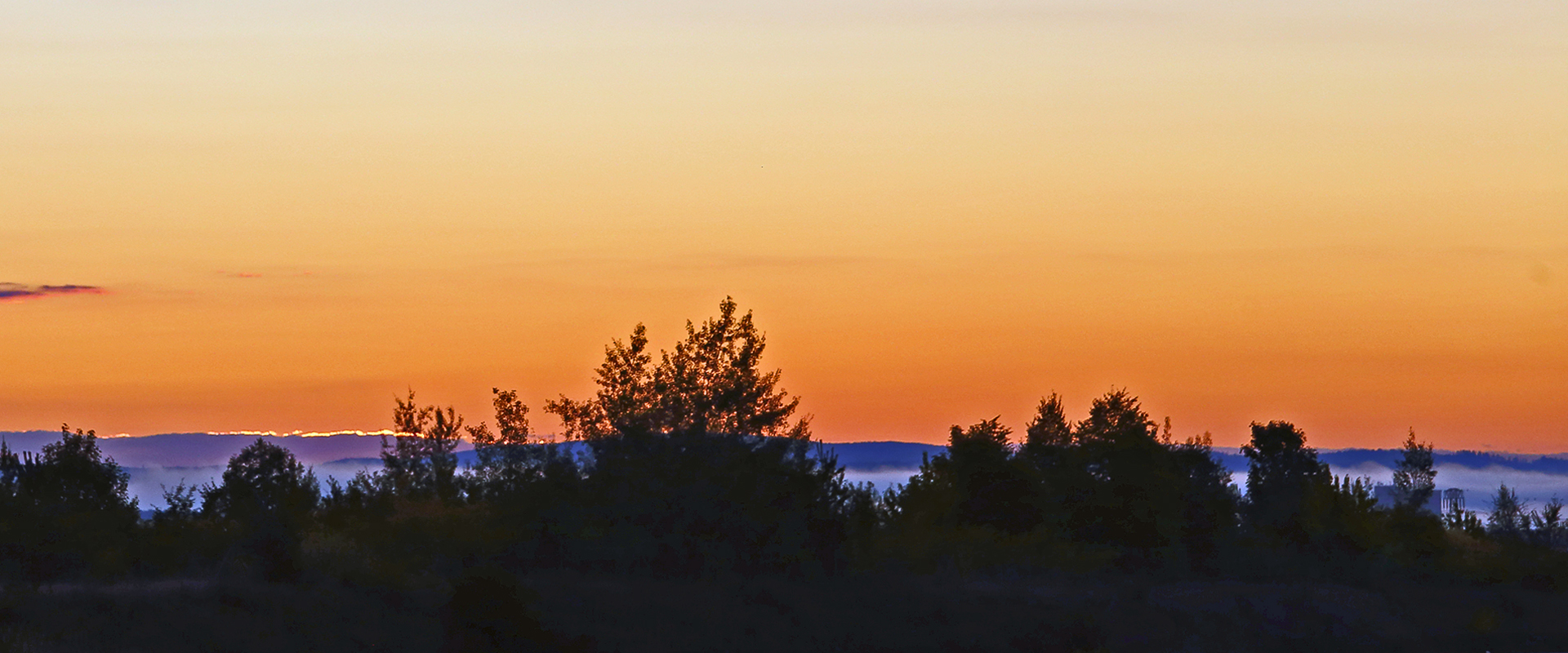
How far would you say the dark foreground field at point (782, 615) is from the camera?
36156mm

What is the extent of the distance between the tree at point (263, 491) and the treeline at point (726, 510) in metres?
0.14

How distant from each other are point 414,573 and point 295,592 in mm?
3885

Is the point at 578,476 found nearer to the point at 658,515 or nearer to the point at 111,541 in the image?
the point at 658,515

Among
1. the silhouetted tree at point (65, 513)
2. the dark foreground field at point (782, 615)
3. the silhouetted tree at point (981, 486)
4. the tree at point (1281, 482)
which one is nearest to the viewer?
the dark foreground field at point (782, 615)

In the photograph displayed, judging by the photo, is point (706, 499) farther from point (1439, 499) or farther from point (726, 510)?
point (1439, 499)

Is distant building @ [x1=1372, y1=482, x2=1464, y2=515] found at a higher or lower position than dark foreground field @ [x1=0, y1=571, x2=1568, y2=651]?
higher

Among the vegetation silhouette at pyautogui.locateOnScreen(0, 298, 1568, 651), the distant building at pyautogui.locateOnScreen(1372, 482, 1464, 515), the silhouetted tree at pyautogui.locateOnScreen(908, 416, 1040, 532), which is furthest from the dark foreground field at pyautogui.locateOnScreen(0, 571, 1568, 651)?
the distant building at pyautogui.locateOnScreen(1372, 482, 1464, 515)

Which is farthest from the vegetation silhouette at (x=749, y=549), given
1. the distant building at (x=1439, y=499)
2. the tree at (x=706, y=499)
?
the distant building at (x=1439, y=499)

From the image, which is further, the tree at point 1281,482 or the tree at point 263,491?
the tree at point 1281,482

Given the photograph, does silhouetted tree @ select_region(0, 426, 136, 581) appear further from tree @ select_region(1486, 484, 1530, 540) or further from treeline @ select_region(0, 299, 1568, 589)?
tree @ select_region(1486, 484, 1530, 540)

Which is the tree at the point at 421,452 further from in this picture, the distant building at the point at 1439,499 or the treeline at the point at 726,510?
the distant building at the point at 1439,499

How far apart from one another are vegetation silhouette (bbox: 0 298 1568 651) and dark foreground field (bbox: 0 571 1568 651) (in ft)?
0.28

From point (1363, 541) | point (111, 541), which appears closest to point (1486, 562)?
point (1363, 541)

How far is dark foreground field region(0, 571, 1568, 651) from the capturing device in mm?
36156
